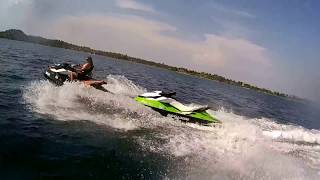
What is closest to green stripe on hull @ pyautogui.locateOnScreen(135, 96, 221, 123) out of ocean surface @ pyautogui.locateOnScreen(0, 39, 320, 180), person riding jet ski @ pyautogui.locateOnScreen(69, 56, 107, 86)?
ocean surface @ pyautogui.locateOnScreen(0, 39, 320, 180)

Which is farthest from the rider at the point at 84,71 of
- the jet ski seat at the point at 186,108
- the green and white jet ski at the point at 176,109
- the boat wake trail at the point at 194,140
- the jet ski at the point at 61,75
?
the jet ski seat at the point at 186,108

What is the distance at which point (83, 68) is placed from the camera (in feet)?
60.8

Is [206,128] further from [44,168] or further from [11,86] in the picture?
[11,86]

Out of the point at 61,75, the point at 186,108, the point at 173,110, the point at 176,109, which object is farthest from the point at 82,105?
the point at 186,108

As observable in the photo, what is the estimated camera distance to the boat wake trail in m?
11.1

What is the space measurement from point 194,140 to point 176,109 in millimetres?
3092

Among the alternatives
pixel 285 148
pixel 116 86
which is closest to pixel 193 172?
pixel 285 148

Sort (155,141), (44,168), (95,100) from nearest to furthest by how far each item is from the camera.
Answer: (44,168) < (155,141) < (95,100)

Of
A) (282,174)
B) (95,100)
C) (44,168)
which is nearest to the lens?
(44,168)

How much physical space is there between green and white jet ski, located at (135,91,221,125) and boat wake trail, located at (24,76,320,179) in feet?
1.09

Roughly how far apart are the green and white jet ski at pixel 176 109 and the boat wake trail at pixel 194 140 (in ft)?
1.09

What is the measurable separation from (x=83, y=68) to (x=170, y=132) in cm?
703

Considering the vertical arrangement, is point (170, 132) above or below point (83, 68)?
below

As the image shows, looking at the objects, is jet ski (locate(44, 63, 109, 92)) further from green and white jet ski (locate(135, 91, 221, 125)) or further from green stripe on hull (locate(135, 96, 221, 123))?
green and white jet ski (locate(135, 91, 221, 125))
